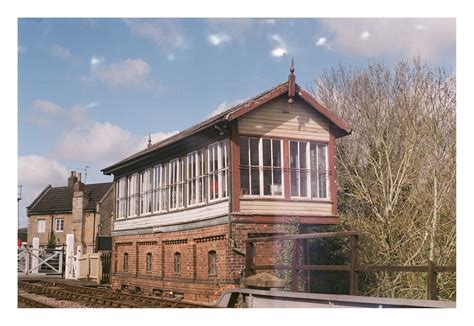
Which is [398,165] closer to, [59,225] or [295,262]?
[295,262]

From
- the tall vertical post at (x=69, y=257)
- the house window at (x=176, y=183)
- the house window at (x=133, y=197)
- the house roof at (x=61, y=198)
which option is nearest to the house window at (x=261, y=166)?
the house window at (x=176, y=183)

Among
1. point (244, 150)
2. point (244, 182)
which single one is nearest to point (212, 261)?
point (244, 182)

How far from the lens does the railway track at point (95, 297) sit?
9.96m

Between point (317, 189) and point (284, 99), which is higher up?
point (284, 99)

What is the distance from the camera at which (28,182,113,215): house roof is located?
10.2 metres

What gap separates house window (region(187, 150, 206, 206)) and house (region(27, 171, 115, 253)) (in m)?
1.48

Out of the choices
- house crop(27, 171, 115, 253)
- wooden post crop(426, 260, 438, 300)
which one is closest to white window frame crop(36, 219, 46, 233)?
house crop(27, 171, 115, 253)

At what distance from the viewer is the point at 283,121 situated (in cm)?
1151

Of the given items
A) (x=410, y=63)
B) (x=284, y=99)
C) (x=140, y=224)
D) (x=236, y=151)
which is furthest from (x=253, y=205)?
(x=410, y=63)

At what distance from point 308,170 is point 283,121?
3.17 ft
